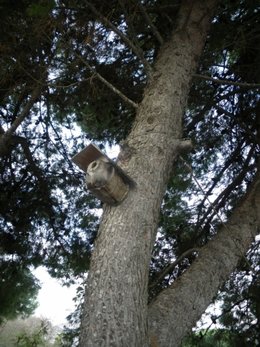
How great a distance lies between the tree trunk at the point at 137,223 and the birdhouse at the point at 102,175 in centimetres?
8

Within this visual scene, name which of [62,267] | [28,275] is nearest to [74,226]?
[62,267]

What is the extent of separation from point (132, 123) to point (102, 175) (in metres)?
2.32

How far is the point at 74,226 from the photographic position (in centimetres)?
532

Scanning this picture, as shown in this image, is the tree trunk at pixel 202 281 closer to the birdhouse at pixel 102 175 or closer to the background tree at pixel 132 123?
the background tree at pixel 132 123

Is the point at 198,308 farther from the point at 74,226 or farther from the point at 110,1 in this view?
the point at 74,226

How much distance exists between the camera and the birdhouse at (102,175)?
75.9 inches

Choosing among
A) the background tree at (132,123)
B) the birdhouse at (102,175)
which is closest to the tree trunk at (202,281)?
the background tree at (132,123)

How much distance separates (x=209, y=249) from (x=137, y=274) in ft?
3.57

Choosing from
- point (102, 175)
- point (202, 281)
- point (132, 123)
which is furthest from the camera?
point (132, 123)

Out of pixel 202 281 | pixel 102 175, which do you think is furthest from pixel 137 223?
pixel 202 281

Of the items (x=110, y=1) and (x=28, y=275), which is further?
(x=28, y=275)

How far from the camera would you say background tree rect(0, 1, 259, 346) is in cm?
241

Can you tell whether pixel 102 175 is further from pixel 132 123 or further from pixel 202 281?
pixel 132 123

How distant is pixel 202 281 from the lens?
99.9 inches
